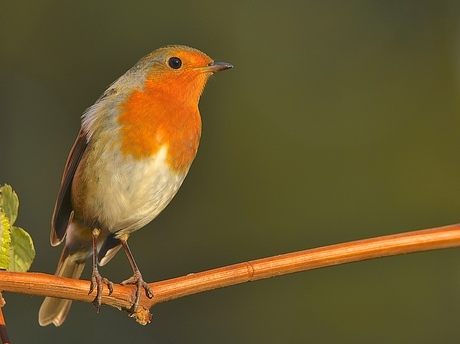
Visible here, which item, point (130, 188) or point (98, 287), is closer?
point (98, 287)

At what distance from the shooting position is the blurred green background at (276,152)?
16.5 ft

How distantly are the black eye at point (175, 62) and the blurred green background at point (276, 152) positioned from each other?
102 centimetres

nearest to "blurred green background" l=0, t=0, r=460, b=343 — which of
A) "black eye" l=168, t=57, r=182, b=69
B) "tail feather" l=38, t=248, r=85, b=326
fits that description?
"black eye" l=168, t=57, r=182, b=69

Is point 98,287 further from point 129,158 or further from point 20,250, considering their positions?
point 129,158

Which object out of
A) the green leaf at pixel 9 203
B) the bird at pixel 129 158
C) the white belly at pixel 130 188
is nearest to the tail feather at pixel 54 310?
the bird at pixel 129 158

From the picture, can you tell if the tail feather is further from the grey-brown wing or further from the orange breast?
the orange breast

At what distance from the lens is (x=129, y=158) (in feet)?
11.4

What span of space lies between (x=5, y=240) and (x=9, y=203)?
0.40 feet

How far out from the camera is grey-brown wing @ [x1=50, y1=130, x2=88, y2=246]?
3699mm

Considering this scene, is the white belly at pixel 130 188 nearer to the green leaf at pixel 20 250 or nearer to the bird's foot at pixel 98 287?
the bird's foot at pixel 98 287

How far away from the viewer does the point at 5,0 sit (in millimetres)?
5988

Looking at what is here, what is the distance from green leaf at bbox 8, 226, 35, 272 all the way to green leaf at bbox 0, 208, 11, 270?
69mm

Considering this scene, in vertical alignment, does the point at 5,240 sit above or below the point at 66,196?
above

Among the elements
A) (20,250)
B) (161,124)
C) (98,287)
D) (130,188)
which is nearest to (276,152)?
(161,124)
